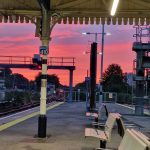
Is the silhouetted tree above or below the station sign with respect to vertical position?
above

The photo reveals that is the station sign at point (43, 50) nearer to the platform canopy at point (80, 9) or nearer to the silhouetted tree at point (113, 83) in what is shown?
the platform canopy at point (80, 9)

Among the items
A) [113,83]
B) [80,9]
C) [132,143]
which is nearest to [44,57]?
[80,9]

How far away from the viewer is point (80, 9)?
16.0 metres

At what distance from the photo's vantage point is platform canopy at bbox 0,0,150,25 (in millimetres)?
15938

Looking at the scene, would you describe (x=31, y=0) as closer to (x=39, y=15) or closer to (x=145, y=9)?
(x=39, y=15)

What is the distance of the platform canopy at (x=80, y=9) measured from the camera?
52.3 ft

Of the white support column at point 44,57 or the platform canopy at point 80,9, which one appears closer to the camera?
the white support column at point 44,57

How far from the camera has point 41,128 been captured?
14930 mm

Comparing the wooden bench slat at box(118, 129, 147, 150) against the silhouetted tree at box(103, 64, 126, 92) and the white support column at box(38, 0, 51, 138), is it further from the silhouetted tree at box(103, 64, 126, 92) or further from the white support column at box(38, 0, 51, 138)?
the silhouetted tree at box(103, 64, 126, 92)

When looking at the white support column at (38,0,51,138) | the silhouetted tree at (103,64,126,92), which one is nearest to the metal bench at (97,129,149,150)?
the white support column at (38,0,51,138)

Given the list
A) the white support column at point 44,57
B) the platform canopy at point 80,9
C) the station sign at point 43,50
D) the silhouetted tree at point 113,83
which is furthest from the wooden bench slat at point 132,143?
the silhouetted tree at point 113,83

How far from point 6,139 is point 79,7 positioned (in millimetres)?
4719

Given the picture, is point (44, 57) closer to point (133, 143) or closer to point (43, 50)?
point (43, 50)

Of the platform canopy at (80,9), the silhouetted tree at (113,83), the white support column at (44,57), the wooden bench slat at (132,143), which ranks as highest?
the silhouetted tree at (113,83)
